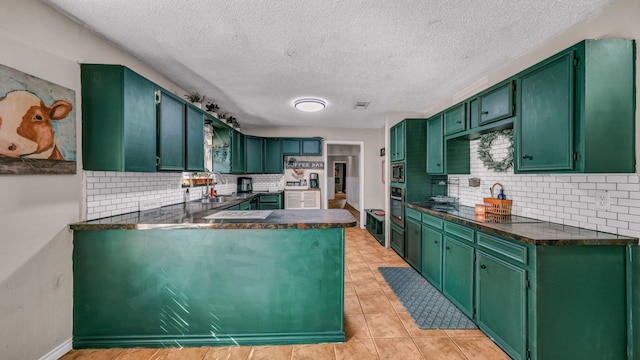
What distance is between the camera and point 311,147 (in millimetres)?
5840

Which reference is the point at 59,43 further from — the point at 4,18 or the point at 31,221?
the point at 31,221

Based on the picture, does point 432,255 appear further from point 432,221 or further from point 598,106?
point 598,106

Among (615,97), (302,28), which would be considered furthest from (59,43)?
(615,97)

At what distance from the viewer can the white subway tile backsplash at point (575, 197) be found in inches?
62.7

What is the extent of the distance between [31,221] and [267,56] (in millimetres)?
2216

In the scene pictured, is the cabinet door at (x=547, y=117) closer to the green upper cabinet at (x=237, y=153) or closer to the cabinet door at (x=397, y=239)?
the cabinet door at (x=397, y=239)

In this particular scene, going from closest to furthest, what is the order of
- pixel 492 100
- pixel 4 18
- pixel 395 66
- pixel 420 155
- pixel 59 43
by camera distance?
1. pixel 4 18
2. pixel 59 43
3. pixel 492 100
4. pixel 395 66
5. pixel 420 155

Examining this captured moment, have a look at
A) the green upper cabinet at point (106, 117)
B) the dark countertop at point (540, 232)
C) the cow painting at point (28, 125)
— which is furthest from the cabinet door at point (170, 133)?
the dark countertop at point (540, 232)

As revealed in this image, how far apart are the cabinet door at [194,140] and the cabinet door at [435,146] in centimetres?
318

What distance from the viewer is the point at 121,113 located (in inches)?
74.1

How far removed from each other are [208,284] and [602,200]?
3021mm

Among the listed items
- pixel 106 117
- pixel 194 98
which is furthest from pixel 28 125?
pixel 194 98

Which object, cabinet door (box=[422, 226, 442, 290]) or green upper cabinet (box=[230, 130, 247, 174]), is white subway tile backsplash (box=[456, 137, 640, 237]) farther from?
green upper cabinet (box=[230, 130, 247, 174])

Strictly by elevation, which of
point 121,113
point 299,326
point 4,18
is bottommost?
point 299,326
